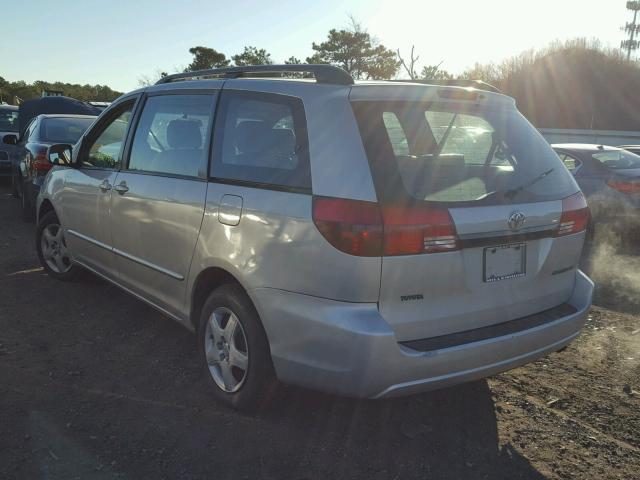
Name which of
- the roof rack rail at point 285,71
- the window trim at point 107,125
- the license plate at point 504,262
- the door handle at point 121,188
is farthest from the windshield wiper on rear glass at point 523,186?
the window trim at point 107,125

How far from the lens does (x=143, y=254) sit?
13.2ft

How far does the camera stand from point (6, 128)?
15.0m

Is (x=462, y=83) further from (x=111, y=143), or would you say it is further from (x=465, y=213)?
(x=111, y=143)

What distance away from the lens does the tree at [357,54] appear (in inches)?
1879

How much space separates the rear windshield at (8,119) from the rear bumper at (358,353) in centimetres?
1434

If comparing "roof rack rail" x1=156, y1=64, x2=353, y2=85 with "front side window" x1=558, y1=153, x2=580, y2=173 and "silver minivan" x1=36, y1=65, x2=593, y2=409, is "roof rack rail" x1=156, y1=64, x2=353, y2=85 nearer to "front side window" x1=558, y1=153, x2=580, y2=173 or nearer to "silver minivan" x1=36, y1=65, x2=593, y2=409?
"silver minivan" x1=36, y1=65, x2=593, y2=409

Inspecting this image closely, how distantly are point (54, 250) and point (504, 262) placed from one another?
14.5ft

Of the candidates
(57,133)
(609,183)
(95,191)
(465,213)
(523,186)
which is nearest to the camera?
(465,213)

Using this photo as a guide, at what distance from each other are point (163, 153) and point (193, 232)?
820 millimetres

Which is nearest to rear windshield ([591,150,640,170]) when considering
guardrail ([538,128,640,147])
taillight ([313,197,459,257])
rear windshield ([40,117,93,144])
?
taillight ([313,197,459,257])

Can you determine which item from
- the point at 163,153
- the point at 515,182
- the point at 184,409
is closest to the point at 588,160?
the point at 515,182

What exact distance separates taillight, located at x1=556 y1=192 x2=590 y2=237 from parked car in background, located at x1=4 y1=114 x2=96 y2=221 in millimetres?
6796

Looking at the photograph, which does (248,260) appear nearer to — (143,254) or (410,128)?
(410,128)

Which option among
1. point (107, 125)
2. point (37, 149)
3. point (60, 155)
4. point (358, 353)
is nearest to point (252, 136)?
point (358, 353)
